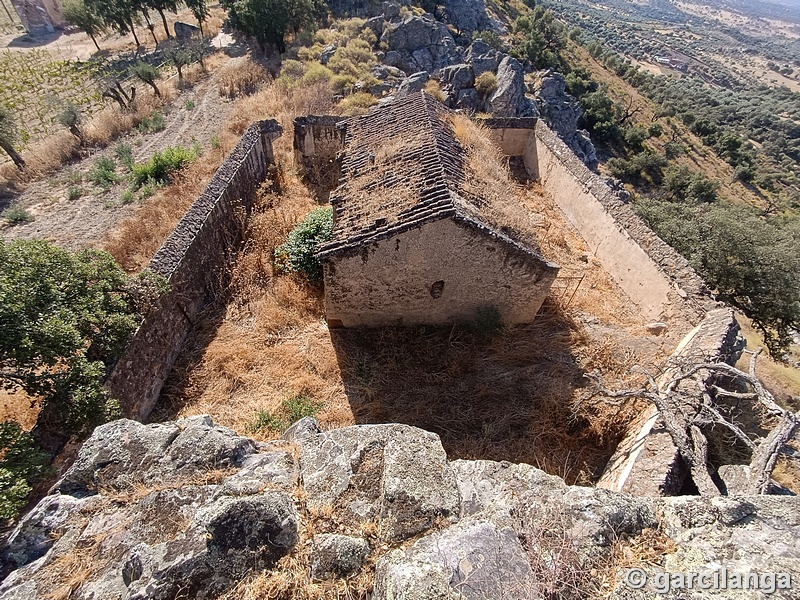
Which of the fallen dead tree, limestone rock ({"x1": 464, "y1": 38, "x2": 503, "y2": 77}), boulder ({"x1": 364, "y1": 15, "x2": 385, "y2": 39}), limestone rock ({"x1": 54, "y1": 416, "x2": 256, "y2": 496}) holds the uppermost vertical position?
boulder ({"x1": 364, "y1": 15, "x2": 385, "y2": 39})

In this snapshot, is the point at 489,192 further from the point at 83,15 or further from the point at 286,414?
the point at 83,15

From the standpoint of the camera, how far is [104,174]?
15.5m

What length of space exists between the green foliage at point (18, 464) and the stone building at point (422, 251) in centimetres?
497

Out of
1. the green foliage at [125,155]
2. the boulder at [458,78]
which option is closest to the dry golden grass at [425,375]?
the green foliage at [125,155]

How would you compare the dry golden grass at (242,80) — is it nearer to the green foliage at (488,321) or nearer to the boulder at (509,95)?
the boulder at (509,95)

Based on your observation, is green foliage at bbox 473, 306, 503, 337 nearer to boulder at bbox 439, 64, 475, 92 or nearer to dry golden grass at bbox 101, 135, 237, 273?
dry golden grass at bbox 101, 135, 237, 273

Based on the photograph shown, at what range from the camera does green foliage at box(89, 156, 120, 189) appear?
1544cm

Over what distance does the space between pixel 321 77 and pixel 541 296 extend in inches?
780

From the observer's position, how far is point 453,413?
308 inches

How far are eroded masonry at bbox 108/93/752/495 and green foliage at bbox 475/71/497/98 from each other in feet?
54.5

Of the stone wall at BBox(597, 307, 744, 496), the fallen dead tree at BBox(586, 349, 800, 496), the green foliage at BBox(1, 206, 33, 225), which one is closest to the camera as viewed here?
the fallen dead tree at BBox(586, 349, 800, 496)

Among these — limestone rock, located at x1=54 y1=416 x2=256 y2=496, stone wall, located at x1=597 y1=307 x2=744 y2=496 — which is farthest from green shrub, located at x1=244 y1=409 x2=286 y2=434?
stone wall, located at x1=597 y1=307 x2=744 y2=496

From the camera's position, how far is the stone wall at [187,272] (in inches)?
278

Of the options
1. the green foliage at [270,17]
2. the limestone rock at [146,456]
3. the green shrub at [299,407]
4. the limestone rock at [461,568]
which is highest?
the green foliage at [270,17]
